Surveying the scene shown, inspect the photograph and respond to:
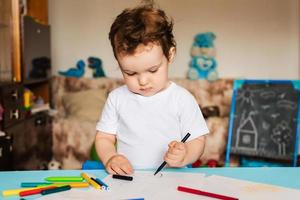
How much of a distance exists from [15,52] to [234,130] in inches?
62.3

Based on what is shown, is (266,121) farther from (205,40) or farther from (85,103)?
(85,103)

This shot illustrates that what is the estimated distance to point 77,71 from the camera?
3.15 m

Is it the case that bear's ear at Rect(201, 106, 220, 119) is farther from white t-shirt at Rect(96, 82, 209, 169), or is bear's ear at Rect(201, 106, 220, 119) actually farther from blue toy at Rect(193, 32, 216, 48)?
white t-shirt at Rect(96, 82, 209, 169)

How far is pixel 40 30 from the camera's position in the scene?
2627 mm

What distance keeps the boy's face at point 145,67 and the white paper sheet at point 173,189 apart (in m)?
→ 0.24

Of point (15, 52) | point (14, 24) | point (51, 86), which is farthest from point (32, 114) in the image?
point (51, 86)

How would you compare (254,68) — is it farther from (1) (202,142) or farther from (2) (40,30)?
(1) (202,142)

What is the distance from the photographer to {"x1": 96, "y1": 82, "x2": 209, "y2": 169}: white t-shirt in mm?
1068

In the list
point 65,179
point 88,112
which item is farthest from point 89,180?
point 88,112

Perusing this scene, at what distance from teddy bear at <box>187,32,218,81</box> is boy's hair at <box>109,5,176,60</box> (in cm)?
217

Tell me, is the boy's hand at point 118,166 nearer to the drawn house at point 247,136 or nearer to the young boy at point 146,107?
the young boy at point 146,107

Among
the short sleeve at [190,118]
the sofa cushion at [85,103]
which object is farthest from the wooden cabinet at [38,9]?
the short sleeve at [190,118]

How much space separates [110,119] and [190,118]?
0.22 meters

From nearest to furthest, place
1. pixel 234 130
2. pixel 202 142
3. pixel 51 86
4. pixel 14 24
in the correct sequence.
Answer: pixel 202 142 < pixel 14 24 < pixel 234 130 < pixel 51 86
